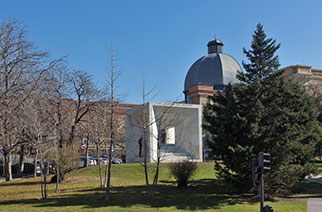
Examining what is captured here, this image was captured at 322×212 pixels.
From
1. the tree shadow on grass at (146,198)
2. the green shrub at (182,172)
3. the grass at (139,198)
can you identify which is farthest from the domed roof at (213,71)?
the tree shadow on grass at (146,198)

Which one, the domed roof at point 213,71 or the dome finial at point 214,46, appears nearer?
the domed roof at point 213,71

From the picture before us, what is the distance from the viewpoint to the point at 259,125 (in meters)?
16.2

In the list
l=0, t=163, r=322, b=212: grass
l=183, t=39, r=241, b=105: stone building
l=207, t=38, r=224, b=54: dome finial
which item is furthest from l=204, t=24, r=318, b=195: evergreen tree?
l=207, t=38, r=224, b=54: dome finial

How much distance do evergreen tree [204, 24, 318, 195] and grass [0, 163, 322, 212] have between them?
1181 mm

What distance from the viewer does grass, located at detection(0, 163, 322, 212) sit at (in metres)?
14.0

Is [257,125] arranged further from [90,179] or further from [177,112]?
[177,112]

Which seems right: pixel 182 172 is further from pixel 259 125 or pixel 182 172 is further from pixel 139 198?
pixel 259 125

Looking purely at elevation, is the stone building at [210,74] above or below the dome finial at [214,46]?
below

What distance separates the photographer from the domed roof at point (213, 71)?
259ft

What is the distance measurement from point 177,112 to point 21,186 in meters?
14.7

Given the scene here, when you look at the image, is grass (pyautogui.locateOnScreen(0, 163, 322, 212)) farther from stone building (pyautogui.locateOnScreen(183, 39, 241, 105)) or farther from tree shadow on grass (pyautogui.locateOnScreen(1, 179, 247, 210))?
stone building (pyautogui.locateOnScreen(183, 39, 241, 105))

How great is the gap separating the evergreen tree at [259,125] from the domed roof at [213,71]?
60.4 metres

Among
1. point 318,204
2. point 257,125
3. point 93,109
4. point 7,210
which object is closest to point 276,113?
point 257,125

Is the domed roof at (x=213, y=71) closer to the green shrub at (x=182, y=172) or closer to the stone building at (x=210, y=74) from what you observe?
the stone building at (x=210, y=74)
